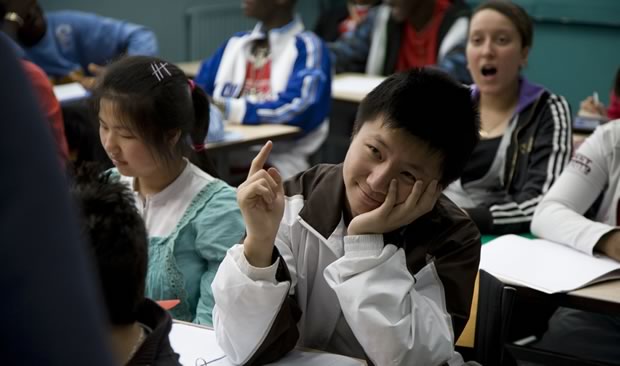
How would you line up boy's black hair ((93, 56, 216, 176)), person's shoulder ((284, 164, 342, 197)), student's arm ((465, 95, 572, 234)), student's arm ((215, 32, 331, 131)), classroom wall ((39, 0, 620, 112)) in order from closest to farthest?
person's shoulder ((284, 164, 342, 197)) < boy's black hair ((93, 56, 216, 176)) < student's arm ((465, 95, 572, 234)) < student's arm ((215, 32, 331, 131)) < classroom wall ((39, 0, 620, 112))

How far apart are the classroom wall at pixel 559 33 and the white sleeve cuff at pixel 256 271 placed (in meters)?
4.50

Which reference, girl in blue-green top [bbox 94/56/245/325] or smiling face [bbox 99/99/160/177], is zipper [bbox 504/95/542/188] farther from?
smiling face [bbox 99/99/160/177]

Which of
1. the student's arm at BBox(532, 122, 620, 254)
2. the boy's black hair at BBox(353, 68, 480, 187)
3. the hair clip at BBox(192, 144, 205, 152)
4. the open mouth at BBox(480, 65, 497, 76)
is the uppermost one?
the boy's black hair at BBox(353, 68, 480, 187)

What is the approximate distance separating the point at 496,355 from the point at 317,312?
0.43 m

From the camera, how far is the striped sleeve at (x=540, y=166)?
2.39 meters

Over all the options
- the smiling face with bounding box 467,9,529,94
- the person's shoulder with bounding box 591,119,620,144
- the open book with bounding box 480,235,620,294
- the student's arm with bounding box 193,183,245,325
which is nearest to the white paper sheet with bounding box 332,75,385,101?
the smiling face with bounding box 467,9,529,94

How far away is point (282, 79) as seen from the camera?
12.8ft

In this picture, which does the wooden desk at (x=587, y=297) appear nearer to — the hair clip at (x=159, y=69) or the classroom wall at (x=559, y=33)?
the hair clip at (x=159, y=69)

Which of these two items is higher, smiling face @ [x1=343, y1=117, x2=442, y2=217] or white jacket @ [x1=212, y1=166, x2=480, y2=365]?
smiling face @ [x1=343, y1=117, x2=442, y2=217]

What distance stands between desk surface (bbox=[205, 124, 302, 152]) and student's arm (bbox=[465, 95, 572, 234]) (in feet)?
3.83

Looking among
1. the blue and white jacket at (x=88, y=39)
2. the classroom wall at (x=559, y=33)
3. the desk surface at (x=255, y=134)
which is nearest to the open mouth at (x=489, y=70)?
the desk surface at (x=255, y=134)

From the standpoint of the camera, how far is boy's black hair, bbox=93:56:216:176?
182 centimetres

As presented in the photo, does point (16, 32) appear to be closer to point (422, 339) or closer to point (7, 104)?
point (422, 339)

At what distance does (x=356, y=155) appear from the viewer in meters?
1.52
